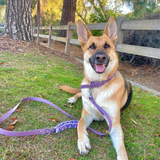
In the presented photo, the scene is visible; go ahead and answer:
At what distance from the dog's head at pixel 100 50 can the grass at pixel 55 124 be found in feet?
3.27

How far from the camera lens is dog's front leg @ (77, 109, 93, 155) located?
1.78 meters

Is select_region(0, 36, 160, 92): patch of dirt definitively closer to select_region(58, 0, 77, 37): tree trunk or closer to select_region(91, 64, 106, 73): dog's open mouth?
select_region(91, 64, 106, 73): dog's open mouth

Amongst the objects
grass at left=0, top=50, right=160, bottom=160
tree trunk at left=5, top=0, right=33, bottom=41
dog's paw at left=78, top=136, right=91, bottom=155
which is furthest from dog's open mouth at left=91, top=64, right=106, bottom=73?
tree trunk at left=5, top=0, right=33, bottom=41

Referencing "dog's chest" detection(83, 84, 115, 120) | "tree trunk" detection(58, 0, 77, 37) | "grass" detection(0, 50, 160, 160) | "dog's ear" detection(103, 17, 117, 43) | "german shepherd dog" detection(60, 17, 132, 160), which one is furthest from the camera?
"tree trunk" detection(58, 0, 77, 37)

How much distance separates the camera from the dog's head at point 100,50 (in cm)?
230

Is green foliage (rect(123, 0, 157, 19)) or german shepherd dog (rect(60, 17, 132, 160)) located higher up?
green foliage (rect(123, 0, 157, 19))

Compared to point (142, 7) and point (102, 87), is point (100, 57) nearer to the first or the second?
point (102, 87)

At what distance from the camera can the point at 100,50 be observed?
2449 millimetres

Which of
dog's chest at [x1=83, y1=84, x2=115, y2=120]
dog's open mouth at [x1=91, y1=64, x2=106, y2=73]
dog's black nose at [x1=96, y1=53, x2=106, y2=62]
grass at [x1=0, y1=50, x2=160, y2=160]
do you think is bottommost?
grass at [x1=0, y1=50, x2=160, y2=160]

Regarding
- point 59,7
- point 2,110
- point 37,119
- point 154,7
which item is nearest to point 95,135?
point 37,119

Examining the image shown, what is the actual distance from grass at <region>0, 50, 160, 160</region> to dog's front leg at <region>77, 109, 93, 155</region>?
0.08 m

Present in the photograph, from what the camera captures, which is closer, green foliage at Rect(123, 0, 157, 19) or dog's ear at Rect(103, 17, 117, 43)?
dog's ear at Rect(103, 17, 117, 43)

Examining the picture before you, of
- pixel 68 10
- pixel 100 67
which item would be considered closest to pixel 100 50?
pixel 100 67

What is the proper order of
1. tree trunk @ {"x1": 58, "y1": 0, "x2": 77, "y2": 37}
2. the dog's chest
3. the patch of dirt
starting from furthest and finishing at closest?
tree trunk @ {"x1": 58, "y1": 0, "x2": 77, "y2": 37}
the patch of dirt
the dog's chest
